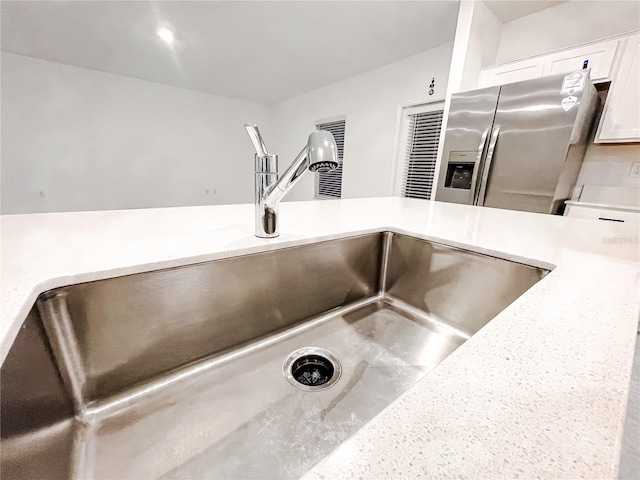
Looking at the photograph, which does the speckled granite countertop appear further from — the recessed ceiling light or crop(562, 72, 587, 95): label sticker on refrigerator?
the recessed ceiling light

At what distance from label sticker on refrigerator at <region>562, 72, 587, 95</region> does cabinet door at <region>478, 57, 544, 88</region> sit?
0.37 meters

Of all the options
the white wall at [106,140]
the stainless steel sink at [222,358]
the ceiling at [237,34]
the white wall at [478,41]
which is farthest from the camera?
the white wall at [106,140]

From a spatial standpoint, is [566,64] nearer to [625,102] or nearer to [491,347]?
[625,102]

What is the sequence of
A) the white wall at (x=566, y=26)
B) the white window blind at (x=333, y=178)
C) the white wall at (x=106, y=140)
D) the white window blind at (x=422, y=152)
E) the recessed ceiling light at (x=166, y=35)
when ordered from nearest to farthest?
the white wall at (x=566, y=26) < the recessed ceiling light at (x=166, y=35) < the white window blind at (x=422, y=152) < the white wall at (x=106, y=140) < the white window blind at (x=333, y=178)

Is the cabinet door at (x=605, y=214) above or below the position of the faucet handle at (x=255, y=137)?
below

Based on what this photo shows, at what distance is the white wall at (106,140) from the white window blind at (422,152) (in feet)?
12.5

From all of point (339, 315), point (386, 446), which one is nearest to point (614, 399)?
point (386, 446)

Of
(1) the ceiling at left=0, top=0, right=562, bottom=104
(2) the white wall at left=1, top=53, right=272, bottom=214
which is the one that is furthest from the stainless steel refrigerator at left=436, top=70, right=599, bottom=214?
(2) the white wall at left=1, top=53, right=272, bottom=214

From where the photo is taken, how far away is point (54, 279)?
0.38m

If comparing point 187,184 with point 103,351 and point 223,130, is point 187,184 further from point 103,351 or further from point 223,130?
point 103,351

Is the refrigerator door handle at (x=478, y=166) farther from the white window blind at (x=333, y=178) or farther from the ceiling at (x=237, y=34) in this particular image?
the white window blind at (x=333, y=178)

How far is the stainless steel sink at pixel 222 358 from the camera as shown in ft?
1.25

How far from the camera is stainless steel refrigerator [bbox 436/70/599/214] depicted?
1781mm

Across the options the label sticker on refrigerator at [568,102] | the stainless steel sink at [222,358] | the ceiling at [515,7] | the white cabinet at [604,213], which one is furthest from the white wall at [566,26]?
the stainless steel sink at [222,358]
